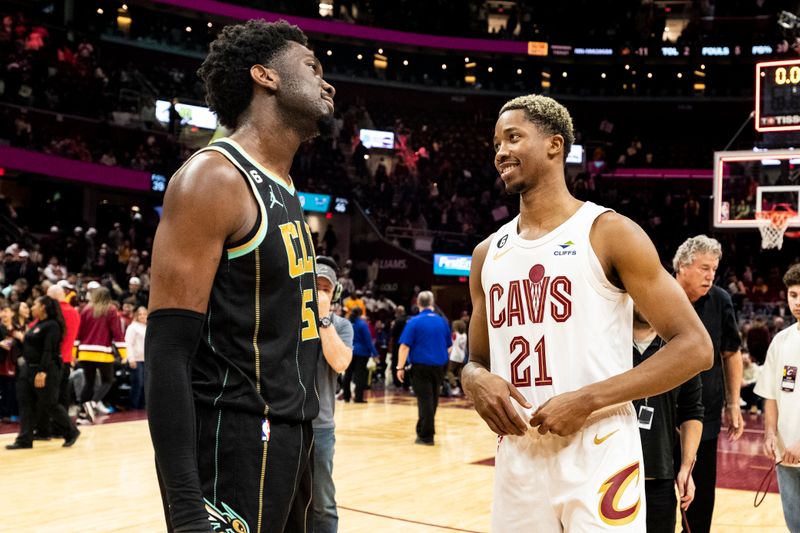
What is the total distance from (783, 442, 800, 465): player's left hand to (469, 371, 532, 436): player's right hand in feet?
7.95

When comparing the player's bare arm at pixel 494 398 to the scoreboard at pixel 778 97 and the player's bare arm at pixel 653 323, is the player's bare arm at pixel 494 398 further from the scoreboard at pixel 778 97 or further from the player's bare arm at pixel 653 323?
the scoreboard at pixel 778 97

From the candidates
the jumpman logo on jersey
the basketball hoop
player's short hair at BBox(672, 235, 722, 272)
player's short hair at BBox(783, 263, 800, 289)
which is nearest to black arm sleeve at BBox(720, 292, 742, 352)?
player's short hair at BBox(783, 263, 800, 289)

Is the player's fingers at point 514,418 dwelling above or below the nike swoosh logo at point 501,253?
below

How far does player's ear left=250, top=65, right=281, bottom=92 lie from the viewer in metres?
2.16

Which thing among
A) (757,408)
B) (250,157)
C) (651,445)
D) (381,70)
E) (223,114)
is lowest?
(757,408)

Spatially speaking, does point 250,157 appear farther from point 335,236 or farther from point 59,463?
point 335,236

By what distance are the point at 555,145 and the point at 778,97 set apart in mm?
10625

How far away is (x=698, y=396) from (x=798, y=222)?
9.92 m

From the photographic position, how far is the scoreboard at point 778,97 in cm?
1174

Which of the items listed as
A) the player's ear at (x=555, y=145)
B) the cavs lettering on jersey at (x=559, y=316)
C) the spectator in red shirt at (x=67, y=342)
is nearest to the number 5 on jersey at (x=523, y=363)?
the cavs lettering on jersey at (x=559, y=316)

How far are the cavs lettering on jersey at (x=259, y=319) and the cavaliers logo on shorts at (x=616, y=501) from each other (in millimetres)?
842

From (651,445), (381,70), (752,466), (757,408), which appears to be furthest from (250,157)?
(381,70)

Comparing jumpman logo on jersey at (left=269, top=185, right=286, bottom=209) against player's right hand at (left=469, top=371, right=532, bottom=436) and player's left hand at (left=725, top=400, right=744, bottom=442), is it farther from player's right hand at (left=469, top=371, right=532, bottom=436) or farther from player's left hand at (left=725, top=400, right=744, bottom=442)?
player's left hand at (left=725, top=400, right=744, bottom=442)

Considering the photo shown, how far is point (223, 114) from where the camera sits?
2227 mm
